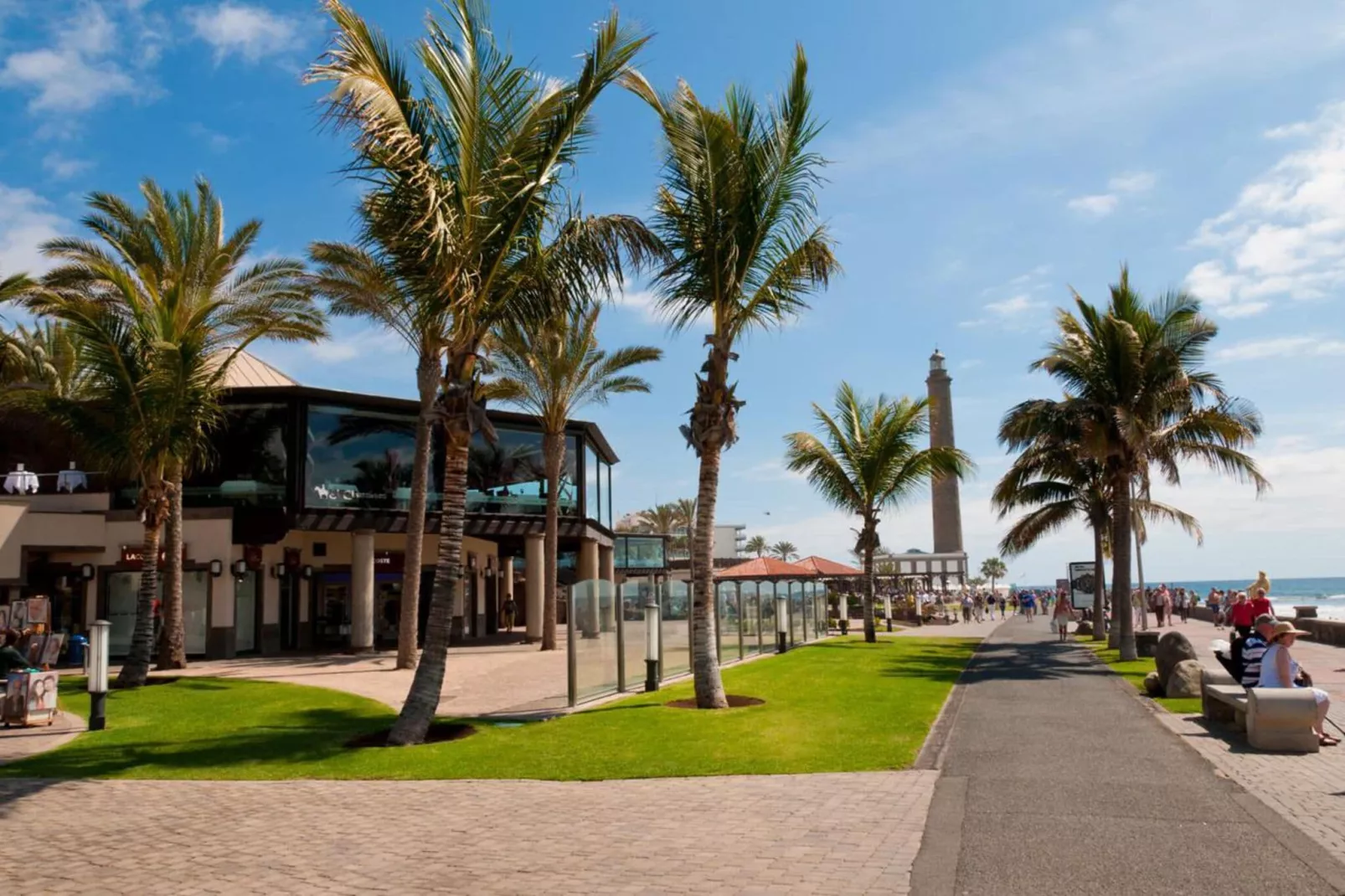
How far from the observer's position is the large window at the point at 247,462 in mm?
Answer: 25984

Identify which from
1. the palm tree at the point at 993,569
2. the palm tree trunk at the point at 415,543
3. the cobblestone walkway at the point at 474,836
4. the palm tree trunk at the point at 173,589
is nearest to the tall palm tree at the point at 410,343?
the palm tree trunk at the point at 415,543

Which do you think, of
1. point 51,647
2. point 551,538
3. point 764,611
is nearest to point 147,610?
point 51,647

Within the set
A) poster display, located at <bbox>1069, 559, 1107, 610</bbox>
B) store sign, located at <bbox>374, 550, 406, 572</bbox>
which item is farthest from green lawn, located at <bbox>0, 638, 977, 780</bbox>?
poster display, located at <bbox>1069, 559, 1107, 610</bbox>

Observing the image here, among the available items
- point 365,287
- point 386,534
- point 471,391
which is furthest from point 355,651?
point 471,391

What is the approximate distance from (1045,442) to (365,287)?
1725 centimetres

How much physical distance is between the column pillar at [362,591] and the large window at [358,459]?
3.42ft

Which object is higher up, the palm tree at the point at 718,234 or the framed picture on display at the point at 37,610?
the palm tree at the point at 718,234

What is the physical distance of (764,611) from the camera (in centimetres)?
2588

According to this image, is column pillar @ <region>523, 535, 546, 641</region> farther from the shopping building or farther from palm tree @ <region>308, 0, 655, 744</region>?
palm tree @ <region>308, 0, 655, 744</region>

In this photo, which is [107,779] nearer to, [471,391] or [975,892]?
[471,391]

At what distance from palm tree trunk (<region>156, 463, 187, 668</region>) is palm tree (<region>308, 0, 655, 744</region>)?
10019 millimetres

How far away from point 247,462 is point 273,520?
68.0 inches

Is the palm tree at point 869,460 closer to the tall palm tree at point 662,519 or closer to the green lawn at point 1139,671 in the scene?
the green lawn at point 1139,671

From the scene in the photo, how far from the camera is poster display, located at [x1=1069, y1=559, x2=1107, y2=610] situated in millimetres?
34281
